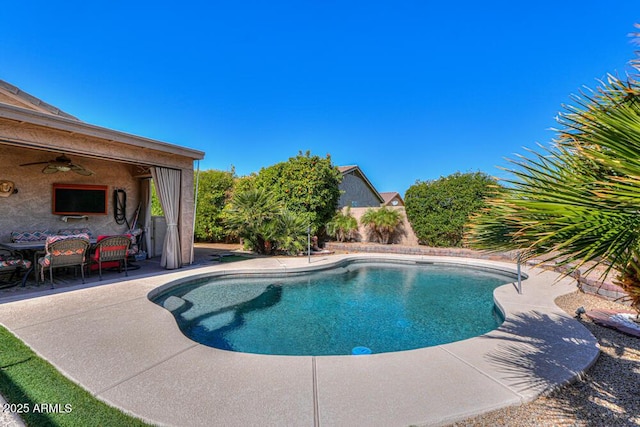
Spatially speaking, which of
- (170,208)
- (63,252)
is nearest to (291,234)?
(170,208)

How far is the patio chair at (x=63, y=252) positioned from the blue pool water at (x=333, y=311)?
214 cm

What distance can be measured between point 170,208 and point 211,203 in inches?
265

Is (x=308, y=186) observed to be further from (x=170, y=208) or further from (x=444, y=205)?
(x=444, y=205)

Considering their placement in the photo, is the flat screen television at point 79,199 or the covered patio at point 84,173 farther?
the flat screen television at point 79,199

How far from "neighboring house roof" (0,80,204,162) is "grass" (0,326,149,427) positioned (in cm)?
466

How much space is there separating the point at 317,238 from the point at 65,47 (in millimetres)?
12516

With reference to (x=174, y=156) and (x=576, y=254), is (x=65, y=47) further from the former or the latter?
(x=576, y=254)

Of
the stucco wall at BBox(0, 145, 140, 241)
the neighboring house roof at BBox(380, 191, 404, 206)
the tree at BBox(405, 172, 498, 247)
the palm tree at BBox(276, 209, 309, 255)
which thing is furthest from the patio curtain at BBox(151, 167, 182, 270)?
the neighboring house roof at BBox(380, 191, 404, 206)

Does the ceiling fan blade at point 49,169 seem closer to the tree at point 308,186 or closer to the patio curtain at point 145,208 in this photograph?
the patio curtain at point 145,208

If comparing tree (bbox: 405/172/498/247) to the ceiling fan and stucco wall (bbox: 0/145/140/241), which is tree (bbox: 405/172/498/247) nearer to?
stucco wall (bbox: 0/145/140/241)

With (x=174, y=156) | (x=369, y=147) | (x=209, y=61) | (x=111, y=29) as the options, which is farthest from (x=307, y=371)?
(x=369, y=147)

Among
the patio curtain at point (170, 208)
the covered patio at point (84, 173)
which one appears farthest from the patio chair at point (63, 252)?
the patio curtain at point (170, 208)

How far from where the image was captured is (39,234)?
300 inches

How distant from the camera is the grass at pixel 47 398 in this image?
7.12 feet
